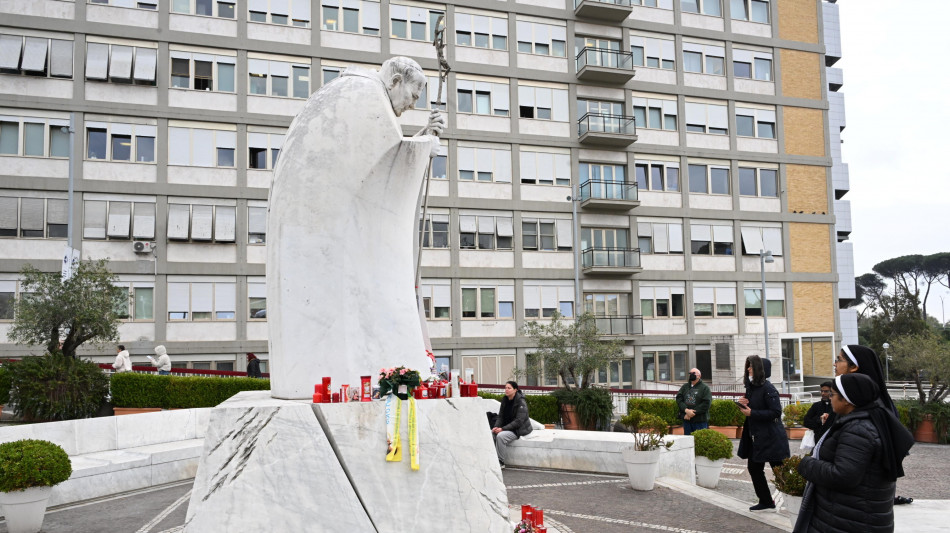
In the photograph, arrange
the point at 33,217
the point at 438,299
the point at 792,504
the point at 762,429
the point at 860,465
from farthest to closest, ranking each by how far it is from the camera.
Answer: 1. the point at 438,299
2. the point at 33,217
3. the point at 762,429
4. the point at 792,504
5. the point at 860,465

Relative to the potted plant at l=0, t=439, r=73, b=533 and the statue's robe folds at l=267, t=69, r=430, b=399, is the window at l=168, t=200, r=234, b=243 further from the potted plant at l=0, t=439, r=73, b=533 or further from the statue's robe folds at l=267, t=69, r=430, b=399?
the statue's robe folds at l=267, t=69, r=430, b=399

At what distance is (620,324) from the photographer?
34.5 metres

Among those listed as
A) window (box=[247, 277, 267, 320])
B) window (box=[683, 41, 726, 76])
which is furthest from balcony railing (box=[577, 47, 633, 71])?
window (box=[247, 277, 267, 320])

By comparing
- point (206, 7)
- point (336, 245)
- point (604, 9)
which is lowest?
point (336, 245)

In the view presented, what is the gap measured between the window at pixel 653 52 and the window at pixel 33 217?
2702 cm

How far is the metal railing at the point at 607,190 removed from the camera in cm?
3453

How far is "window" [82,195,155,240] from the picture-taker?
27.7 metres

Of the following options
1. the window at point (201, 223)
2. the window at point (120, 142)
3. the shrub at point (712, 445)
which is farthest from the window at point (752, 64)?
the shrub at point (712, 445)

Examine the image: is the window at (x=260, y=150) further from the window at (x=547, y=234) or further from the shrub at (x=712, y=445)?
the shrub at (x=712, y=445)

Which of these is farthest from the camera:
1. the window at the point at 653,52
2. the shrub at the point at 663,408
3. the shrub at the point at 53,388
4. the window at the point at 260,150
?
the window at the point at 653,52

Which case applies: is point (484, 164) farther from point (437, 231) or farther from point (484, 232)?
point (437, 231)

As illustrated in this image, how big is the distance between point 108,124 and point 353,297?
1004 inches

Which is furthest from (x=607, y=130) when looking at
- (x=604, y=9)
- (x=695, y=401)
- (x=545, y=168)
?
(x=695, y=401)

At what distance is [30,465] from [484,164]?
26.6 m
